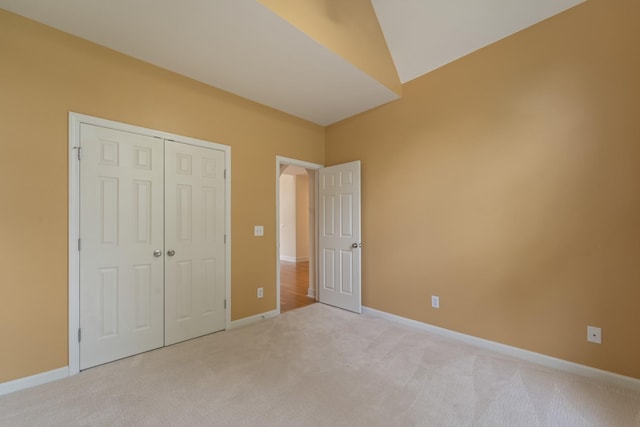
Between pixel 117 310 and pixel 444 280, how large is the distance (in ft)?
10.4

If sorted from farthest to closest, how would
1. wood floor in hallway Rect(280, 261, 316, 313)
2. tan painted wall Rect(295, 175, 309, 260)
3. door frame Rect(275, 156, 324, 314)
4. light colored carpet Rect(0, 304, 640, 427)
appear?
tan painted wall Rect(295, 175, 309, 260), wood floor in hallway Rect(280, 261, 316, 313), door frame Rect(275, 156, 324, 314), light colored carpet Rect(0, 304, 640, 427)

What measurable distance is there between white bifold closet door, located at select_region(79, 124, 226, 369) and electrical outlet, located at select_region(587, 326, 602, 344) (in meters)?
3.35

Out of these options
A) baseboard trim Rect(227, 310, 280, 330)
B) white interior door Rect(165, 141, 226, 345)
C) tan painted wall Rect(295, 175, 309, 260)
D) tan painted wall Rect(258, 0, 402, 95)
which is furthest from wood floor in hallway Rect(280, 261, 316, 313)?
tan painted wall Rect(258, 0, 402, 95)

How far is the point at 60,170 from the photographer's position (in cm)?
205

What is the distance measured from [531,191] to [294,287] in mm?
3838

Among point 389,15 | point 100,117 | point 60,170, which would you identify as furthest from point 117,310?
point 389,15

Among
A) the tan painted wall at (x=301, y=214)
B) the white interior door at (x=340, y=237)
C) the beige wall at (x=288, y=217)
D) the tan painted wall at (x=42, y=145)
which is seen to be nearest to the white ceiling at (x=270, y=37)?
the tan painted wall at (x=42, y=145)

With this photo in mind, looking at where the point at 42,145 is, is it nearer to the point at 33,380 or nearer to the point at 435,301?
the point at 33,380

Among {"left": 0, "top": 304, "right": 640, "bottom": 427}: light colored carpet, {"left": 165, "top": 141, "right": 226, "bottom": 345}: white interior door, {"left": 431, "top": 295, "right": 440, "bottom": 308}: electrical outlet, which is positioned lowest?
{"left": 0, "top": 304, "right": 640, "bottom": 427}: light colored carpet

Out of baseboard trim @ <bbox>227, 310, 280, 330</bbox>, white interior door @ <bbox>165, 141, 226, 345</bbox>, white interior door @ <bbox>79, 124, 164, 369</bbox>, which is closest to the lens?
white interior door @ <bbox>79, 124, 164, 369</bbox>

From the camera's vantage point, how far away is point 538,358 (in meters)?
2.25

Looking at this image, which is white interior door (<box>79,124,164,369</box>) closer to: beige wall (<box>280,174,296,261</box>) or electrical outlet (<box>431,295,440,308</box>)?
electrical outlet (<box>431,295,440,308</box>)

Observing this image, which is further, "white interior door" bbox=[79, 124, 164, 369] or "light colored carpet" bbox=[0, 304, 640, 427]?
"white interior door" bbox=[79, 124, 164, 369]

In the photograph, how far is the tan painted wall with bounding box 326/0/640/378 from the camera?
1.95 meters
